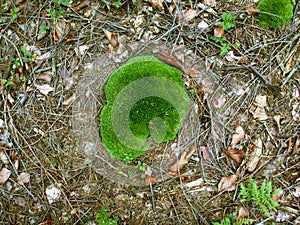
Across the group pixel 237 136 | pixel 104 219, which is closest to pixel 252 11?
pixel 237 136

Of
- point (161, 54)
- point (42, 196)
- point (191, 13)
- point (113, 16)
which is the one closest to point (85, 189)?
point (42, 196)

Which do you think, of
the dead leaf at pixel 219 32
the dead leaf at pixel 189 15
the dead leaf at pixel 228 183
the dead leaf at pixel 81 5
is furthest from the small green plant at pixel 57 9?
the dead leaf at pixel 228 183

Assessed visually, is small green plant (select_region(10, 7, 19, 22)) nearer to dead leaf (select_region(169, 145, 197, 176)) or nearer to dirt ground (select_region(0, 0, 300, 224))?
dirt ground (select_region(0, 0, 300, 224))

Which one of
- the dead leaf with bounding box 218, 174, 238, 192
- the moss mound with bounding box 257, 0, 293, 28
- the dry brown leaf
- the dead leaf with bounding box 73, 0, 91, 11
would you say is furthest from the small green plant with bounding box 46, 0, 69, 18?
the dead leaf with bounding box 218, 174, 238, 192

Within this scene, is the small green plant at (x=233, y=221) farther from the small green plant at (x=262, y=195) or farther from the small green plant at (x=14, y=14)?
the small green plant at (x=14, y=14)

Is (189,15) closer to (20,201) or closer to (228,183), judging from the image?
(228,183)

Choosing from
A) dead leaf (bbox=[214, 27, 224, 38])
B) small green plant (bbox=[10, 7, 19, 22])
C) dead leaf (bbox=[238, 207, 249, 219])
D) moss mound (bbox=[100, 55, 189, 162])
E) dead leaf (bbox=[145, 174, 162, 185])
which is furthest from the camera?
small green plant (bbox=[10, 7, 19, 22])
